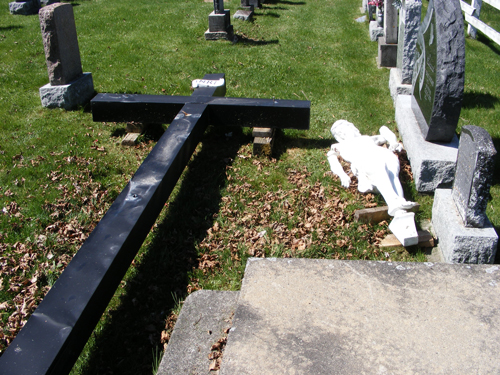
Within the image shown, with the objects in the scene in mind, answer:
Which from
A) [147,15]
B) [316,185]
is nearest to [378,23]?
[147,15]

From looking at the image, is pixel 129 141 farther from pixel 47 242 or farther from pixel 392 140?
pixel 392 140

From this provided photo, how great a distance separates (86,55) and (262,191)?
20.4ft

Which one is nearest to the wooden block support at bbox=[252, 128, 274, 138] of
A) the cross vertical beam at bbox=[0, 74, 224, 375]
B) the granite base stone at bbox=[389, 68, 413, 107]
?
the cross vertical beam at bbox=[0, 74, 224, 375]

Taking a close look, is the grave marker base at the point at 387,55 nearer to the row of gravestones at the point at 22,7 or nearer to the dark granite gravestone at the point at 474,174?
the dark granite gravestone at the point at 474,174

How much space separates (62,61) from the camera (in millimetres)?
6348

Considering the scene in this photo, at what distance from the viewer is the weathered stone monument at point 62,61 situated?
6.11 metres

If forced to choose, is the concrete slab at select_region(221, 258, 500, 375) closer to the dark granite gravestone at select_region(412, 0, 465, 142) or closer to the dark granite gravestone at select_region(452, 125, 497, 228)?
the dark granite gravestone at select_region(452, 125, 497, 228)

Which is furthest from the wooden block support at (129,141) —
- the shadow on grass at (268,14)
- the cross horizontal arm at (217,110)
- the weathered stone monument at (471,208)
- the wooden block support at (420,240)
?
the shadow on grass at (268,14)

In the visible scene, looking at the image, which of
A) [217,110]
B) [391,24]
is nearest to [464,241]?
[217,110]

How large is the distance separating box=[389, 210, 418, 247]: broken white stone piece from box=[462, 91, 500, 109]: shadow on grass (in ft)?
12.0

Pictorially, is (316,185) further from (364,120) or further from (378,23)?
(378,23)

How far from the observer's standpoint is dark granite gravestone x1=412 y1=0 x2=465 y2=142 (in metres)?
4.37

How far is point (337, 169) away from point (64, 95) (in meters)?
4.21

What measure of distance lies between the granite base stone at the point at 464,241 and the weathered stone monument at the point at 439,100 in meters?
0.76
